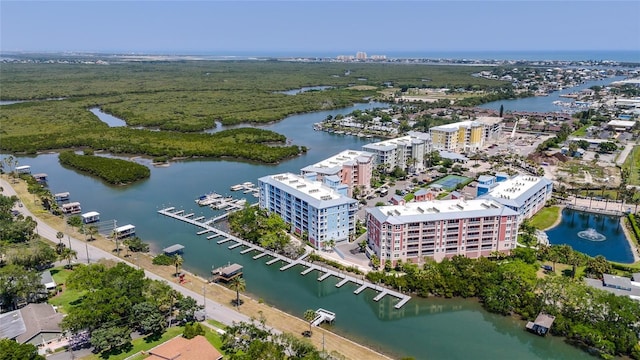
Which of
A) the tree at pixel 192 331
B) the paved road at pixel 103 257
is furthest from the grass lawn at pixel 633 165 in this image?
the tree at pixel 192 331

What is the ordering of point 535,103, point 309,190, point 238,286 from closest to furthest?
point 238,286 < point 309,190 < point 535,103

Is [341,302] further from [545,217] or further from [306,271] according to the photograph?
[545,217]

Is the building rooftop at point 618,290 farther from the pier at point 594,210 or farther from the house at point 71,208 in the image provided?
the house at point 71,208

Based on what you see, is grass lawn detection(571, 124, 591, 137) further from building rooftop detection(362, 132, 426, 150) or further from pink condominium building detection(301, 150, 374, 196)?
pink condominium building detection(301, 150, 374, 196)

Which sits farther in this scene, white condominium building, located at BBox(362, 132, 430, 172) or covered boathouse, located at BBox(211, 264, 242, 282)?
white condominium building, located at BBox(362, 132, 430, 172)

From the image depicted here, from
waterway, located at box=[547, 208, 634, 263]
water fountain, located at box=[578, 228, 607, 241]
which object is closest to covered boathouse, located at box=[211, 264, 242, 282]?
waterway, located at box=[547, 208, 634, 263]

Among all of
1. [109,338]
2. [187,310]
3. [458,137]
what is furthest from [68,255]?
[458,137]
